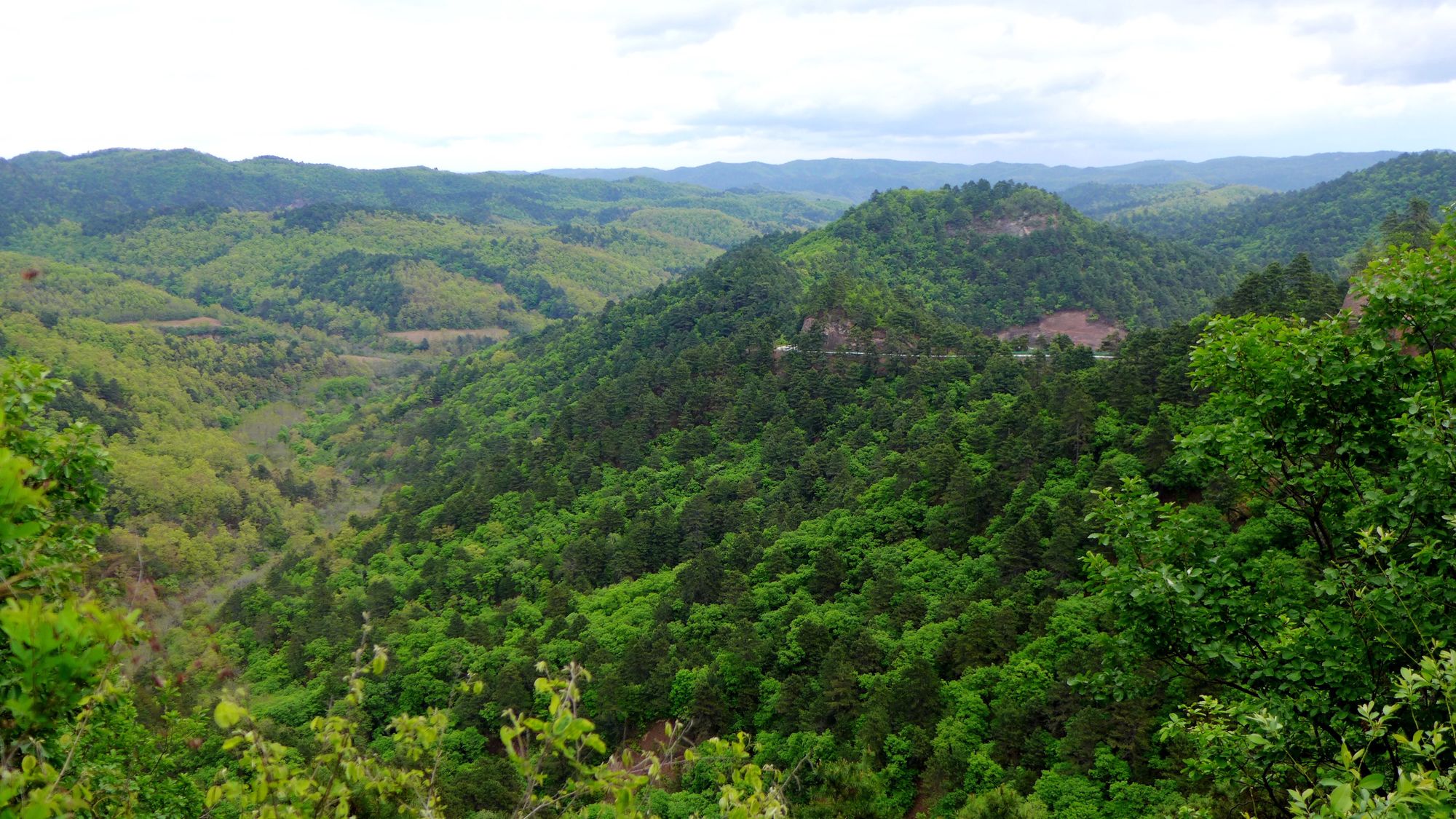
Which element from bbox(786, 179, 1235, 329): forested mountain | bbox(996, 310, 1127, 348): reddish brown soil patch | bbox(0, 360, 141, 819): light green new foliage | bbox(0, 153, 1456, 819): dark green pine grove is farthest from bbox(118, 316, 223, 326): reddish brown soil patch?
bbox(0, 360, 141, 819): light green new foliage

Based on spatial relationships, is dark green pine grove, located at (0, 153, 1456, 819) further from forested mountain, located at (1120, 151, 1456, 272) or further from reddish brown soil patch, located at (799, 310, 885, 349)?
forested mountain, located at (1120, 151, 1456, 272)

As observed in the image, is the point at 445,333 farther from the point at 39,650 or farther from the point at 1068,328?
the point at 39,650

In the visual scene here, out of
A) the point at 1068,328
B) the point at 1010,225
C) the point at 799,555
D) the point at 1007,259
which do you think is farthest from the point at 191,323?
the point at 799,555

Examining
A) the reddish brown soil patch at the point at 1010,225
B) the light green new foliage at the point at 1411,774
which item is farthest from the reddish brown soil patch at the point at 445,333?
the light green new foliage at the point at 1411,774

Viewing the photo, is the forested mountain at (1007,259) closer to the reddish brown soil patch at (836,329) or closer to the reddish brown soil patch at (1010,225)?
the reddish brown soil patch at (1010,225)

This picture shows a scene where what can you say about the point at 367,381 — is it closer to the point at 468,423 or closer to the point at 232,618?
the point at 468,423

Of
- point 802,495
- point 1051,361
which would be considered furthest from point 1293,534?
point 1051,361
